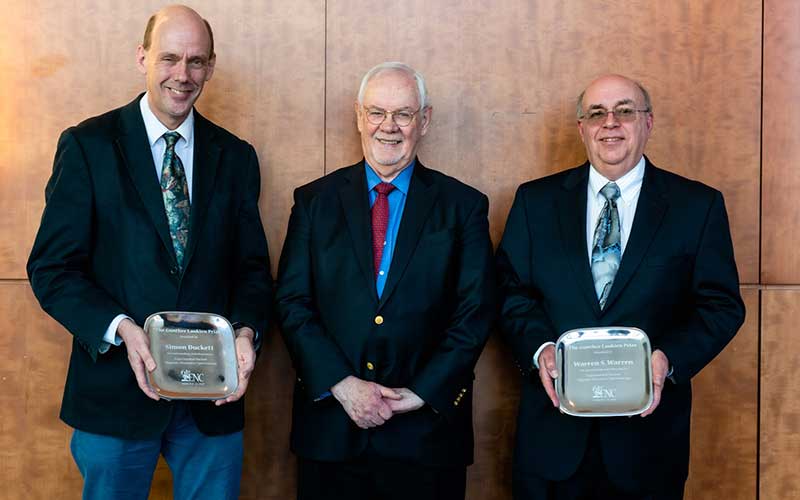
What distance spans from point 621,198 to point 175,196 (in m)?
1.45

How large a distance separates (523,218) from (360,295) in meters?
0.61

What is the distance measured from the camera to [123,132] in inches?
111

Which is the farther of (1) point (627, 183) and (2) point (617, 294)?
(1) point (627, 183)

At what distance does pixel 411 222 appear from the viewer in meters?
2.97

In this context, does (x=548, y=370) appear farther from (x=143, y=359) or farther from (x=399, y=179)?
(x=143, y=359)

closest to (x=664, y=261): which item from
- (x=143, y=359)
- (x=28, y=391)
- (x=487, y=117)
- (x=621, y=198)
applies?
(x=621, y=198)

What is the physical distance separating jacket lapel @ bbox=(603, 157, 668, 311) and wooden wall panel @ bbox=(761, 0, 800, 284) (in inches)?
30.9

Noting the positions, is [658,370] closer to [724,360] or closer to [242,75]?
[724,360]

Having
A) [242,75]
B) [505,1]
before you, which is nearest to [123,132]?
[242,75]

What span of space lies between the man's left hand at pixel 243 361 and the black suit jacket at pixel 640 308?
0.83m

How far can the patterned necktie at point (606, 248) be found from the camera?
2883 millimetres

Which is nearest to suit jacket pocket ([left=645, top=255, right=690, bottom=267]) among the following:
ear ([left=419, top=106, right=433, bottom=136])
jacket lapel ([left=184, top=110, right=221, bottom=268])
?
ear ([left=419, top=106, right=433, bottom=136])

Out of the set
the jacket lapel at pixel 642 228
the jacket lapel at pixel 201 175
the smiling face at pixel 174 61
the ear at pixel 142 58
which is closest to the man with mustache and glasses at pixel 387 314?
the jacket lapel at pixel 201 175

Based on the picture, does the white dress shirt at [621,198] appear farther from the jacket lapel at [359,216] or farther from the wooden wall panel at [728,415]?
the wooden wall panel at [728,415]
